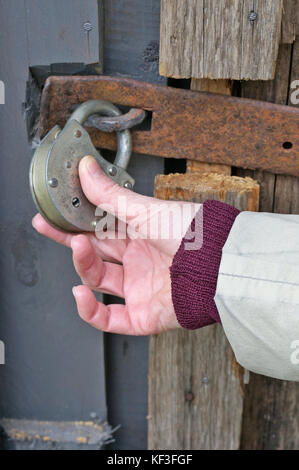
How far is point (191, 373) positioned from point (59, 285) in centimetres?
34

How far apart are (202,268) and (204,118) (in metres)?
0.29

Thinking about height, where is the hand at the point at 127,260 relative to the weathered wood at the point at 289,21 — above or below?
below

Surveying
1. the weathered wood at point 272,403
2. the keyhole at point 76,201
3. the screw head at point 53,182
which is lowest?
the weathered wood at point 272,403

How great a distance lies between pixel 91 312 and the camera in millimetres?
938

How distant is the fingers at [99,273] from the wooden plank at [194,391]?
0.15 m

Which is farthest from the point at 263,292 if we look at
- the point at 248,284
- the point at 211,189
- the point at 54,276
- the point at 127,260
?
the point at 54,276

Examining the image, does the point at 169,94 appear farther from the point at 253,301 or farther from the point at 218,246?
Result: the point at 253,301

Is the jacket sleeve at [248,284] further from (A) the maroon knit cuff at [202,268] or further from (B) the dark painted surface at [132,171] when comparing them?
(B) the dark painted surface at [132,171]

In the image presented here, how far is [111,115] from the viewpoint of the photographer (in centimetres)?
91

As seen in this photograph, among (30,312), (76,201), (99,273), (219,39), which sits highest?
(219,39)

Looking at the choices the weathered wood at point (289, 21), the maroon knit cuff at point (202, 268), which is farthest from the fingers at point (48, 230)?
the weathered wood at point (289, 21)

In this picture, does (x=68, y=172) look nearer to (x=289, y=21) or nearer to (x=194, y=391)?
(x=289, y=21)

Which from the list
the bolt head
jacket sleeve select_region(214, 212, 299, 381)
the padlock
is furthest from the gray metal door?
jacket sleeve select_region(214, 212, 299, 381)

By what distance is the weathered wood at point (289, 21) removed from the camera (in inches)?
33.5
